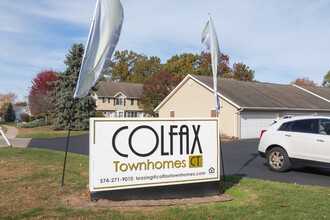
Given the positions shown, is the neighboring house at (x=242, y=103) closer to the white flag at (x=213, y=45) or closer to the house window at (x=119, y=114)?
the white flag at (x=213, y=45)

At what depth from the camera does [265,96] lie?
29.0 metres

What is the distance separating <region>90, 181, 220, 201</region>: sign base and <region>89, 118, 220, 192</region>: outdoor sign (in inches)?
3.5

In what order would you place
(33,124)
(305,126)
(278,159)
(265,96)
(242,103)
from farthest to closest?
(33,124), (265,96), (242,103), (278,159), (305,126)

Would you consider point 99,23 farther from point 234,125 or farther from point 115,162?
point 234,125

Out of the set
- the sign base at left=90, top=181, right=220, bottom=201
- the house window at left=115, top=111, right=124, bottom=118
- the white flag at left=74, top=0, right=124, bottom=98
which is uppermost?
the white flag at left=74, top=0, right=124, bottom=98

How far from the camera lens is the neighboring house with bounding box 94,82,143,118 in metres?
51.5

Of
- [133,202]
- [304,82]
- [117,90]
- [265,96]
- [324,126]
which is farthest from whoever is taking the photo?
[304,82]

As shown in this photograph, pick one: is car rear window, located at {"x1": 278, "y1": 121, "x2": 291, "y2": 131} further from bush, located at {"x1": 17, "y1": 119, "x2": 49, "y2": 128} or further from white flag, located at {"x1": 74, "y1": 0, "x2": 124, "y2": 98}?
bush, located at {"x1": 17, "y1": 119, "x2": 49, "y2": 128}

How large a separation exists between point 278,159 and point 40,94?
34.4m

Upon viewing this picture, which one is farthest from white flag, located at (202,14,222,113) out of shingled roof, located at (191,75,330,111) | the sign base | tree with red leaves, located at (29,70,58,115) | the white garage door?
tree with red leaves, located at (29,70,58,115)

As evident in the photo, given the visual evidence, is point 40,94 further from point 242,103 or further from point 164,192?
point 164,192

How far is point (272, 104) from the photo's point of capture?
27000 millimetres

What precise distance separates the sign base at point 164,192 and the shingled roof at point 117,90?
46003 mm

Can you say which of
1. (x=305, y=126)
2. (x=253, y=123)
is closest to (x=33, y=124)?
(x=253, y=123)
